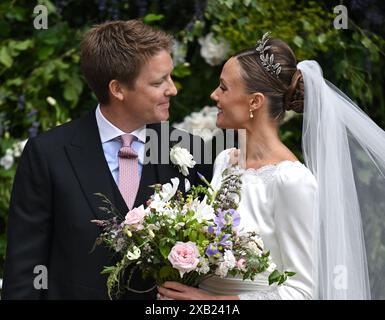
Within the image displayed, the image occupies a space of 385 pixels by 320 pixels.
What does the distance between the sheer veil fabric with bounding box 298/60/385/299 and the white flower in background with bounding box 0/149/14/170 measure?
86.5 inches

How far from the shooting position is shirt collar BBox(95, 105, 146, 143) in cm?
381

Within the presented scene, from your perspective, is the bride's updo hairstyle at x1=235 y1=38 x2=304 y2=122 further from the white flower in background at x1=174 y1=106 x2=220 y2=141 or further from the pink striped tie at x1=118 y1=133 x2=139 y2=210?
the white flower in background at x1=174 y1=106 x2=220 y2=141

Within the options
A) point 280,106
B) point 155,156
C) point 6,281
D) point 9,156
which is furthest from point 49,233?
point 9,156

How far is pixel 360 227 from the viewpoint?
3582 mm

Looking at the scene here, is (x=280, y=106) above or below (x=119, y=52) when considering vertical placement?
below

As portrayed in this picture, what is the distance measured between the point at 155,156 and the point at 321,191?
706mm

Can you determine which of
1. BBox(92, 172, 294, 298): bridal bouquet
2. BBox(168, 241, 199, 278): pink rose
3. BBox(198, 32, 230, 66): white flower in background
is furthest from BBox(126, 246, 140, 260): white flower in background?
BBox(198, 32, 230, 66): white flower in background

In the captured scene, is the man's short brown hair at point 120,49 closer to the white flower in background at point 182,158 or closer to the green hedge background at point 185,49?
the white flower in background at point 182,158

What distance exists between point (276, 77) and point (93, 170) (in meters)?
0.78

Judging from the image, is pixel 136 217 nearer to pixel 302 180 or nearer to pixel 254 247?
pixel 254 247

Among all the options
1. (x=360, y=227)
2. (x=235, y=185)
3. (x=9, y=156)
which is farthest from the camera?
(x=9, y=156)

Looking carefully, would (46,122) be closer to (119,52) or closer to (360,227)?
(119,52)

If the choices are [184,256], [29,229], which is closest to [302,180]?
[184,256]

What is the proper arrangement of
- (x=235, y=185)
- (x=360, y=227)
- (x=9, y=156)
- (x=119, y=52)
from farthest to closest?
(x=9, y=156) → (x=119, y=52) → (x=360, y=227) → (x=235, y=185)
